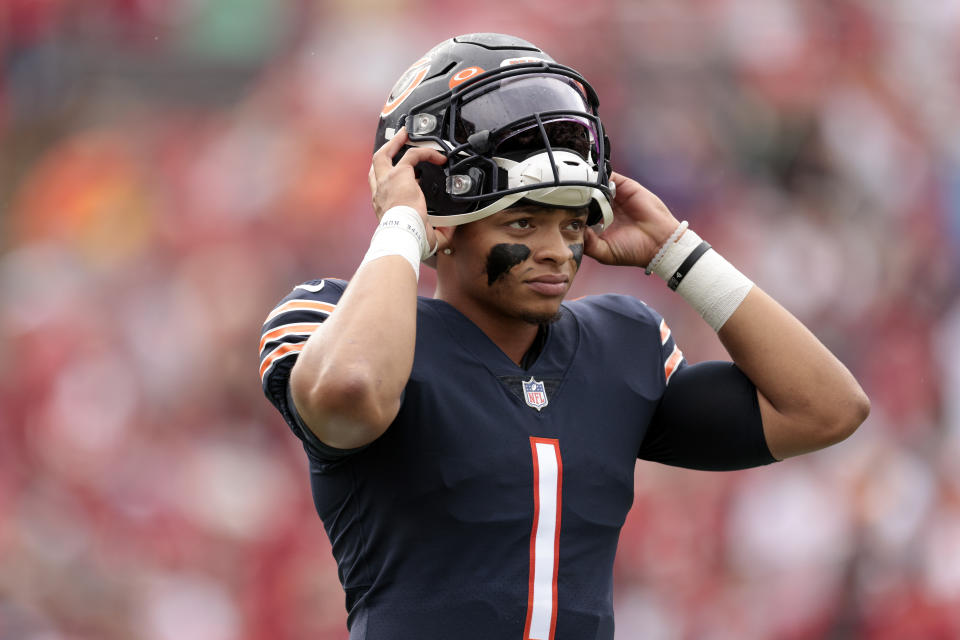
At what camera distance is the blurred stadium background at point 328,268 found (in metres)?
4.42

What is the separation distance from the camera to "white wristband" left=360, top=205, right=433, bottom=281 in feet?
5.63

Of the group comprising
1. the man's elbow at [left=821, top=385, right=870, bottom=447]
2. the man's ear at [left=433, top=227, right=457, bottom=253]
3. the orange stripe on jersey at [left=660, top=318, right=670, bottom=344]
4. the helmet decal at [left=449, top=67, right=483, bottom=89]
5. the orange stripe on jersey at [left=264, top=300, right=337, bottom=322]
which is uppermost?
the helmet decal at [left=449, top=67, right=483, bottom=89]

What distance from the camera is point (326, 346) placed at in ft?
5.24

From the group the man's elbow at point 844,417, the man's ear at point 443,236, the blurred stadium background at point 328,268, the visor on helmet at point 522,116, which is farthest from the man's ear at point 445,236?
the blurred stadium background at point 328,268

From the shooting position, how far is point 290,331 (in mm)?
1722

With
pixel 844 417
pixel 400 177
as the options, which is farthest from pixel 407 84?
pixel 844 417

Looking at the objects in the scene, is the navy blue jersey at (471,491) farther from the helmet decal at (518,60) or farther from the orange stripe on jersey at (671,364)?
the helmet decal at (518,60)

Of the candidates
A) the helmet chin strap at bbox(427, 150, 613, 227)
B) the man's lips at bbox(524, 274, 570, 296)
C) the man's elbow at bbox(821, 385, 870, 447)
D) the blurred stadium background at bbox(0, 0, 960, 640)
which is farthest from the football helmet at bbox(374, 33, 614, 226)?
the blurred stadium background at bbox(0, 0, 960, 640)

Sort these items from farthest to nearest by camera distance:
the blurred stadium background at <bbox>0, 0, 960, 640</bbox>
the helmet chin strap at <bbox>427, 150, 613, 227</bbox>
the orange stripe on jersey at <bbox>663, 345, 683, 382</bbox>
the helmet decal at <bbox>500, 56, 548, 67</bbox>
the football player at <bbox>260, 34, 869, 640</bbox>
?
the blurred stadium background at <bbox>0, 0, 960, 640</bbox>
the orange stripe on jersey at <bbox>663, 345, 683, 382</bbox>
the helmet decal at <bbox>500, 56, 548, 67</bbox>
the helmet chin strap at <bbox>427, 150, 613, 227</bbox>
the football player at <bbox>260, 34, 869, 640</bbox>

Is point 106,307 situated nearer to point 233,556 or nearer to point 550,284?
point 233,556

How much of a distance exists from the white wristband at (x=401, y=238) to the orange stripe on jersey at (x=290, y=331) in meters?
0.12

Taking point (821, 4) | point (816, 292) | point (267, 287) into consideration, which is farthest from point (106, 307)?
point (821, 4)

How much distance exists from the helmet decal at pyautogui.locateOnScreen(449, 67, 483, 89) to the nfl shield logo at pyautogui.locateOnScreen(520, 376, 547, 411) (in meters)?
0.47

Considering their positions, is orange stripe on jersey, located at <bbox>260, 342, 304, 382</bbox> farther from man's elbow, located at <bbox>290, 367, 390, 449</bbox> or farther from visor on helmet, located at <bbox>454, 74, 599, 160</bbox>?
visor on helmet, located at <bbox>454, 74, 599, 160</bbox>
